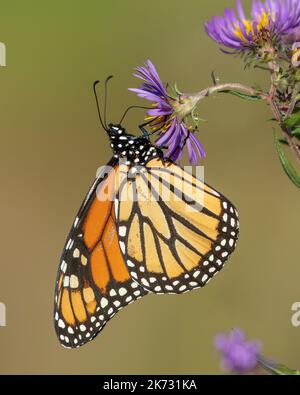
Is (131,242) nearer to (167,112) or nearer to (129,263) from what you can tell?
(129,263)

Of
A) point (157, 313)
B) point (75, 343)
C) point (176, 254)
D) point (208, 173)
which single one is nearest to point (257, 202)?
point (208, 173)

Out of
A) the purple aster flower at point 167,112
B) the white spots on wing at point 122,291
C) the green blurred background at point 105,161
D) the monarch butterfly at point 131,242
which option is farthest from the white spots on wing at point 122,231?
the green blurred background at point 105,161

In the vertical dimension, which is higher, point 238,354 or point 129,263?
point 129,263

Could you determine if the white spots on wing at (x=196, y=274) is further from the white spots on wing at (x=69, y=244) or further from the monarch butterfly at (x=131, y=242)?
the white spots on wing at (x=69, y=244)

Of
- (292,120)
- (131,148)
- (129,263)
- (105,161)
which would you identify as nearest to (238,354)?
(292,120)

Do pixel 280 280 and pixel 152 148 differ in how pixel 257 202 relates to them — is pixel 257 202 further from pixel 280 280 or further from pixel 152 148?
pixel 152 148

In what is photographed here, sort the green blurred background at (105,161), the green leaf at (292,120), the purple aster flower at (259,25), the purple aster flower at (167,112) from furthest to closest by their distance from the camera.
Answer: the green blurred background at (105,161) → the purple aster flower at (167,112) → the purple aster flower at (259,25) → the green leaf at (292,120)


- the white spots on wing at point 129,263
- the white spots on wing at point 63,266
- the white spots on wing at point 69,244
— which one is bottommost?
the white spots on wing at point 63,266
